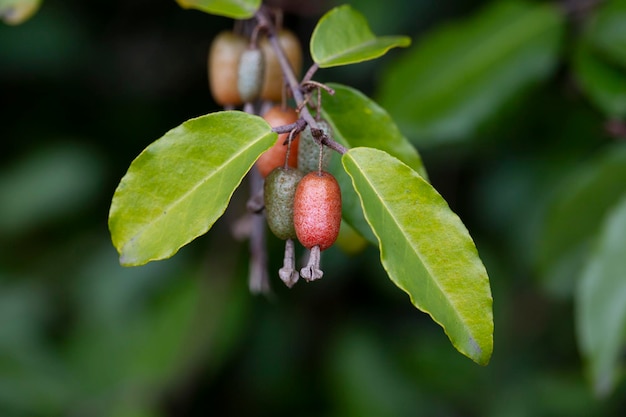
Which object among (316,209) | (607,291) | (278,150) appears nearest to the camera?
A: (316,209)

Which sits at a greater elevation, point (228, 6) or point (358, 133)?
point (228, 6)


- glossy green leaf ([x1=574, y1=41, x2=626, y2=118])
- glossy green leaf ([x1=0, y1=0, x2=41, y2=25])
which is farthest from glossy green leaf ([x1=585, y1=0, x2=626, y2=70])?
glossy green leaf ([x1=0, y1=0, x2=41, y2=25])

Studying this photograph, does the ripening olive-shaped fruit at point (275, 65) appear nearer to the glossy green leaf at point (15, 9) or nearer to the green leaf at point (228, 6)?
the green leaf at point (228, 6)

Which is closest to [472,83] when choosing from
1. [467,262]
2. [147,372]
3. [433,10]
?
[433,10]

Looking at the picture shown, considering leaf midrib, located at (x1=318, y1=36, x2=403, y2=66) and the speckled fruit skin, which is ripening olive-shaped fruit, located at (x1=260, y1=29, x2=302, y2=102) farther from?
the speckled fruit skin

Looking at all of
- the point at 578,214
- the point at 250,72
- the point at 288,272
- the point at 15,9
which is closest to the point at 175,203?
the point at 288,272

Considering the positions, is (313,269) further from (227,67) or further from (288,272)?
(227,67)
